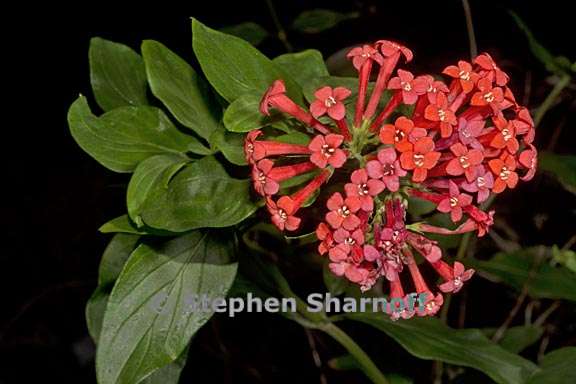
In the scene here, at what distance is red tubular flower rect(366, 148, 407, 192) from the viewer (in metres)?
1.10

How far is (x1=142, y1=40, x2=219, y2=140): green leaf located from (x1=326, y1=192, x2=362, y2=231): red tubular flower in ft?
1.15

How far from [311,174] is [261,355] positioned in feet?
4.29

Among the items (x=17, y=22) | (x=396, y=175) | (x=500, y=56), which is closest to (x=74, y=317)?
(x=17, y=22)

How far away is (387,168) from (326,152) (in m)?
0.09

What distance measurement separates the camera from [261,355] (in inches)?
96.3

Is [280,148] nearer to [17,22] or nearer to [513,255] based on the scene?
[513,255]

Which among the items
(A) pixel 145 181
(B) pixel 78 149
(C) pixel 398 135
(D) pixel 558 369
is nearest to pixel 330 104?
(C) pixel 398 135

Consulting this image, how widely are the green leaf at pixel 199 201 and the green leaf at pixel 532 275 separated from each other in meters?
0.70

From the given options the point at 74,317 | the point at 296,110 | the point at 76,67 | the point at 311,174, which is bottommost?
the point at 74,317

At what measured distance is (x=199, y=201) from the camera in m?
1.23

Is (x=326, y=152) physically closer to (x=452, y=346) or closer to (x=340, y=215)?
(x=340, y=215)

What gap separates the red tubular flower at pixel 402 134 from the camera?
110 centimetres

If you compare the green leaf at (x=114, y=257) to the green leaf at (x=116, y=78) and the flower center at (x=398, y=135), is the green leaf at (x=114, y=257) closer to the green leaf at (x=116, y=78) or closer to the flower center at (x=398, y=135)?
the green leaf at (x=116, y=78)

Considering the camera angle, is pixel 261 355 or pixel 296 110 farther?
pixel 261 355
